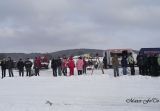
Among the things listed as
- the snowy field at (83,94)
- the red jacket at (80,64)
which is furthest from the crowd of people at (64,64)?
the snowy field at (83,94)

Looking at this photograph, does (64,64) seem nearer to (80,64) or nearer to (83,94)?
(80,64)

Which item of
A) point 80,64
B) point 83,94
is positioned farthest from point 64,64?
point 83,94

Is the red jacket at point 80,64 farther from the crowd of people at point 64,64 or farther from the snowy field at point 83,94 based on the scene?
the snowy field at point 83,94

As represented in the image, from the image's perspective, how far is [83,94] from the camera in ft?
58.7

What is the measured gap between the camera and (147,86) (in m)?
20.0

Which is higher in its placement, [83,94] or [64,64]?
[64,64]

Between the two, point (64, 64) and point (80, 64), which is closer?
point (80, 64)

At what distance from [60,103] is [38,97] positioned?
1877mm

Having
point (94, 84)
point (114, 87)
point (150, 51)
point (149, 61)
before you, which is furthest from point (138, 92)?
point (150, 51)

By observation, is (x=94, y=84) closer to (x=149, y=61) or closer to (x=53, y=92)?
(x=53, y=92)

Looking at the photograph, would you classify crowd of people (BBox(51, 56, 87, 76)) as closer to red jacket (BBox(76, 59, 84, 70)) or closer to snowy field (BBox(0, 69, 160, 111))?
red jacket (BBox(76, 59, 84, 70))

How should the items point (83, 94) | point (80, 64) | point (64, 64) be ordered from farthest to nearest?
point (64, 64) → point (80, 64) → point (83, 94)

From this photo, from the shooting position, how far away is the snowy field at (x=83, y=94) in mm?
15398

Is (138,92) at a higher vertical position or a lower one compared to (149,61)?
lower
